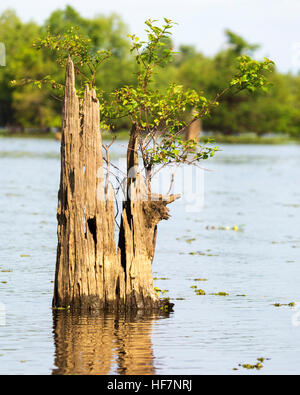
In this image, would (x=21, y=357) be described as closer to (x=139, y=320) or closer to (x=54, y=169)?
(x=139, y=320)

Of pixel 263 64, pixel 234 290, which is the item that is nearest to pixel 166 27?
pixel 263 64

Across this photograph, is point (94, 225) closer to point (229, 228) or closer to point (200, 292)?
point (200, 292)

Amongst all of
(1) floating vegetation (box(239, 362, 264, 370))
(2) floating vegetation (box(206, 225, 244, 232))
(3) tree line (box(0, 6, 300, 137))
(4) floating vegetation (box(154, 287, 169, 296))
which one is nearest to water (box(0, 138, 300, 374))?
(1) floating vegetation (box(239, 362, 264, 370))

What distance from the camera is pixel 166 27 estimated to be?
1912cm

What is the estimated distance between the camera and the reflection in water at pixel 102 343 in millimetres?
15867

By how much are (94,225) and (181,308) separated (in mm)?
4590

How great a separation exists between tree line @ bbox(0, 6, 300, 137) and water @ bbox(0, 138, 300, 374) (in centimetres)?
9512

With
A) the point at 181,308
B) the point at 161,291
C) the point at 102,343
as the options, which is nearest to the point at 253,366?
the point at 102,343

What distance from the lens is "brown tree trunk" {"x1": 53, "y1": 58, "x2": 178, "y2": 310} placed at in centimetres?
1852

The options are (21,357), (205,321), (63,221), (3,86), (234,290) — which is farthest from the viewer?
(3,86)

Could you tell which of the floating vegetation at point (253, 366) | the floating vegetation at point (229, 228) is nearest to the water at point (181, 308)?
the floating vegetation at point (253, 366)

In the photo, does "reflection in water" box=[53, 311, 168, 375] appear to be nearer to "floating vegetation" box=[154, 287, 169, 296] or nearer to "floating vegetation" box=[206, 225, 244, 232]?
"floating vegetation" box=[154, 287, 169, 296]

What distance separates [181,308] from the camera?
22094 millimetres

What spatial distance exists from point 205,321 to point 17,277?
26.1ft
